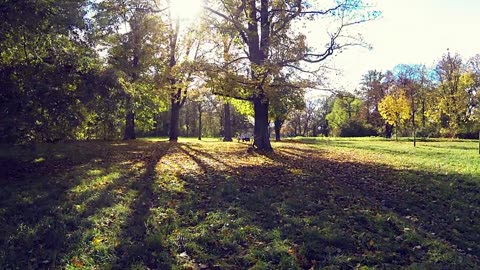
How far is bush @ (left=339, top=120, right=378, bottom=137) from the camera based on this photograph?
6144cm

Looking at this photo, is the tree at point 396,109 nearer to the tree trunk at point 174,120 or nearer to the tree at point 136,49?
the tree trunk at point 174,120

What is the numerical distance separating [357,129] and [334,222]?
5836 cm

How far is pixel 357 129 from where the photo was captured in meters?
62.3

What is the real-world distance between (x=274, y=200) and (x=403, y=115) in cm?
3657

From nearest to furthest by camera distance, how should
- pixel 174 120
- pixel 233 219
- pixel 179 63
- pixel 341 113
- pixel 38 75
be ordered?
pixel 233 219
pixel 38 75
pixel 179 63
pixel 174 120
pixel 341 113

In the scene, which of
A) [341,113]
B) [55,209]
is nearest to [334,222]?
[55,209]

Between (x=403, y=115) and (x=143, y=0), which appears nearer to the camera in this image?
(x=143, y=0)

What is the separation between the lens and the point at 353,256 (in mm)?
5441

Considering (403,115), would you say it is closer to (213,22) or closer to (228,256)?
(213,22)

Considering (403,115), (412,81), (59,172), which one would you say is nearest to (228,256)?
(59,172)

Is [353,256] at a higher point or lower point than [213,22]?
lower

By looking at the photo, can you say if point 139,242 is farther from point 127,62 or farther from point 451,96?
point 451,96

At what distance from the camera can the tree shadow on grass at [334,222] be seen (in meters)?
5.41

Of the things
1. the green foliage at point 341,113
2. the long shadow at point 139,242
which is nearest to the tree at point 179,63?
the long shadow at point 139,242
